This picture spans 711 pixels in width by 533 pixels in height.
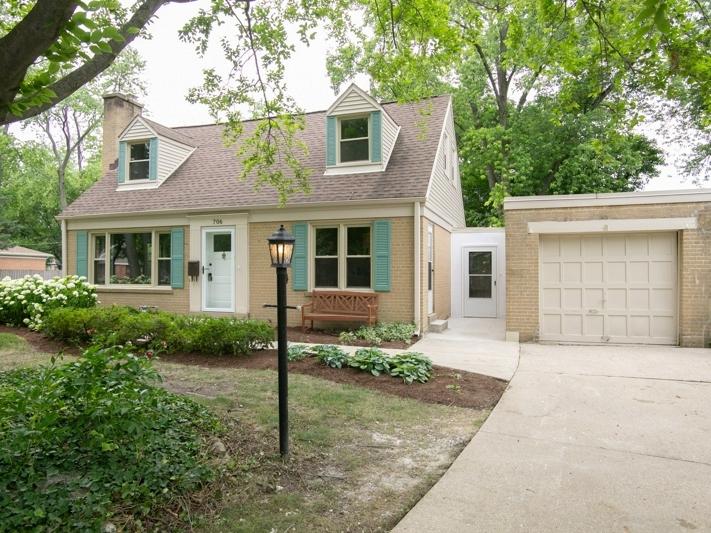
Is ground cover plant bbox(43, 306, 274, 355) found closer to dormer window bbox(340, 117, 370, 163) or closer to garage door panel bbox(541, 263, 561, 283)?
dormer window bbox(340, 117, 370, 163)

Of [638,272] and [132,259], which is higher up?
[132,259]

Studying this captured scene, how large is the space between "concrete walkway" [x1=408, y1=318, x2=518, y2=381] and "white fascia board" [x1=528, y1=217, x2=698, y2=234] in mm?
2461

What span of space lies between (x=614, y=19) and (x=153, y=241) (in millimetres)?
11940

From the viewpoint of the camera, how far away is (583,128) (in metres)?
18.7

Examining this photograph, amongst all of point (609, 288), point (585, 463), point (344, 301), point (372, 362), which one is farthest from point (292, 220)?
point (585, 463)

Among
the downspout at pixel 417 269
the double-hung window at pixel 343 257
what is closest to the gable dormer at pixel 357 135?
the double-hung window at pixel 343 257

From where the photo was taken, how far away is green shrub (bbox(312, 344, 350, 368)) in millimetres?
7062

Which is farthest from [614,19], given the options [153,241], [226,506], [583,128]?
[583,128]

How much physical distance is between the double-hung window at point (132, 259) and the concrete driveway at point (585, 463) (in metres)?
10.4

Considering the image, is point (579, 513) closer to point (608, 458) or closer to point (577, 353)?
point (608, 458)

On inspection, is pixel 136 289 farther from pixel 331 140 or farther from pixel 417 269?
pixel 417 269

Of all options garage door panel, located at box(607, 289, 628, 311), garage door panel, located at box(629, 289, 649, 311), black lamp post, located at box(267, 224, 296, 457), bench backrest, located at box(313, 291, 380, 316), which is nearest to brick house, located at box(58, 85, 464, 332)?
bench backrest, located at box(313, 291, 380, 316)

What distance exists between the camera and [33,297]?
1098 cm

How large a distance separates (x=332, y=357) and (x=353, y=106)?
22.7 ft
